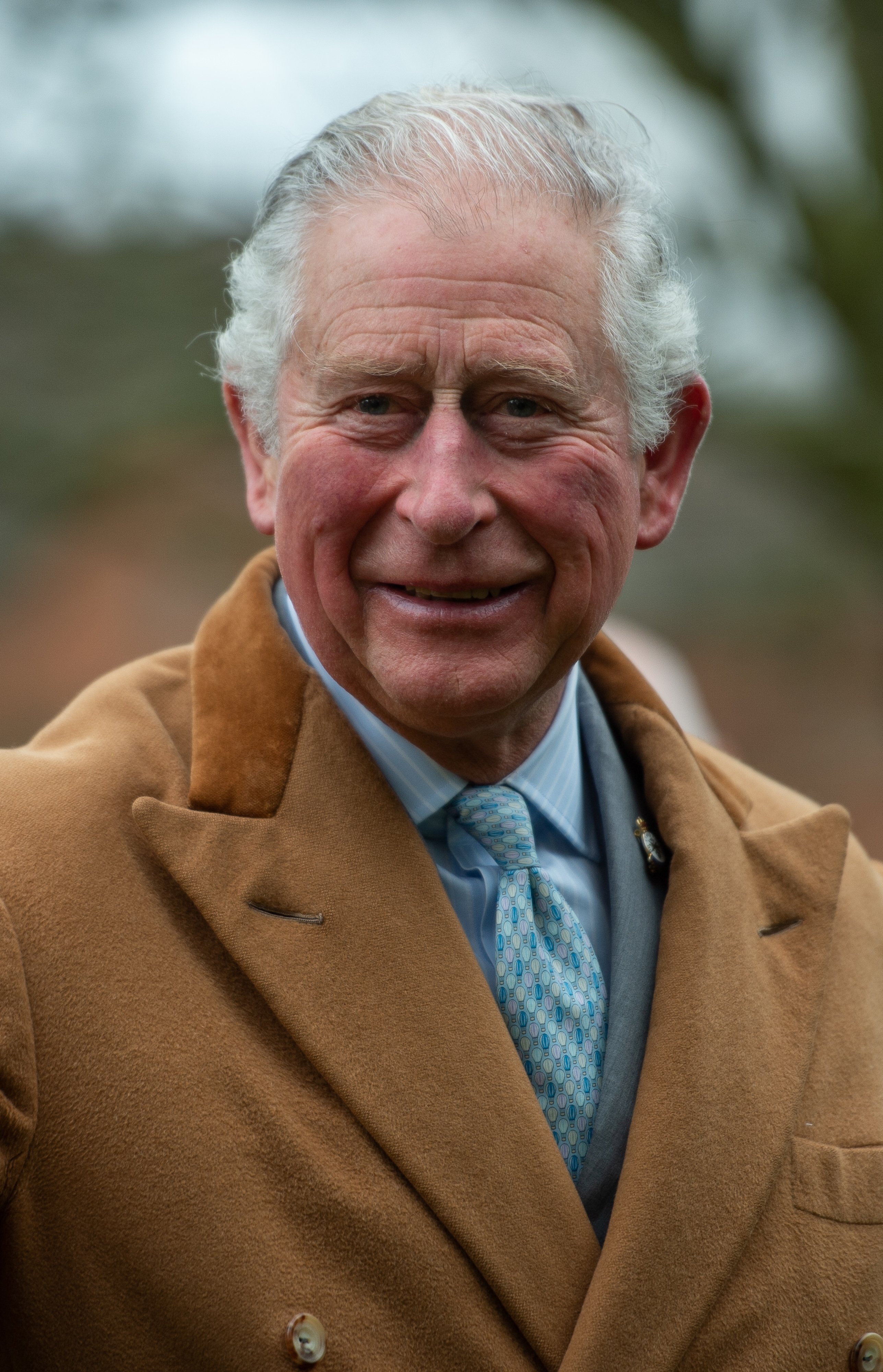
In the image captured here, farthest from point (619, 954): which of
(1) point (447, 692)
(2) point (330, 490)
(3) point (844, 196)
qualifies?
(3) point (844, 196)

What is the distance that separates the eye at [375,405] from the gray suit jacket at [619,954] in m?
0.80

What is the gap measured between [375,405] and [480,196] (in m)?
0.34

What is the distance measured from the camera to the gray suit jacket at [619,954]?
2.00 m

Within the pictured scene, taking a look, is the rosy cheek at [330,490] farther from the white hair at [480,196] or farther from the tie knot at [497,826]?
the tie knot at [497,826]

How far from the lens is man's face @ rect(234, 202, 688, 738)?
6.33ft

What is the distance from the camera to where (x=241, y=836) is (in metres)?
1.94

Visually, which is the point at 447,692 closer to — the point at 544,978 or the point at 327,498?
the point at 327,498

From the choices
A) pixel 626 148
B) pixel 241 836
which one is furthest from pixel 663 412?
pixel 241 836

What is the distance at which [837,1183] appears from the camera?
2.07 metres

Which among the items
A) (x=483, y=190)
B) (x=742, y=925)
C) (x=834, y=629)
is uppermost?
(x=483, y=190)

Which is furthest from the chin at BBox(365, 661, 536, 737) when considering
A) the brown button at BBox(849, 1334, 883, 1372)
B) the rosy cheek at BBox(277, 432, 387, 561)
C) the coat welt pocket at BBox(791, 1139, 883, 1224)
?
the brown button at BBox(849, 1334, 883, 1372)

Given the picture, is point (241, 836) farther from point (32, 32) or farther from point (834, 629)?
point (834, 629)

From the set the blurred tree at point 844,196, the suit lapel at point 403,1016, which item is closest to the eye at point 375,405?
the suit lapel at point 403,1016

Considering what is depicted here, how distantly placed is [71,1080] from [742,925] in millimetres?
1114
